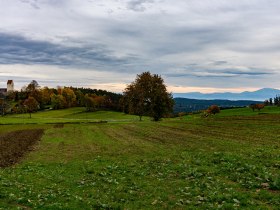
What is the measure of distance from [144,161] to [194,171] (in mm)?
7334

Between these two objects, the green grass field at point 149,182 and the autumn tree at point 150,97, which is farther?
the autumn tree at point 150,97

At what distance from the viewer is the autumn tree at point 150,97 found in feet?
356

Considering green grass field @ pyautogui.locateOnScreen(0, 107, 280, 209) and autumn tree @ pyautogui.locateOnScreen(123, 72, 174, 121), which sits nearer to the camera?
green grass field @ pyautogui.locateOnScreen(0, 107, 280, 209)

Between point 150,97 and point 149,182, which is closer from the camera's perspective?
point 149,182

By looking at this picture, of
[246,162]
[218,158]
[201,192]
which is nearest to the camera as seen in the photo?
[201,192]

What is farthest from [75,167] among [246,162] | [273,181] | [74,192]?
[273,181]

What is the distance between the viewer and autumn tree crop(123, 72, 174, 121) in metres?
108

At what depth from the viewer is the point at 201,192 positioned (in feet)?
56.2

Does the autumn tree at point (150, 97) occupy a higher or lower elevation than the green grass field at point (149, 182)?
higher

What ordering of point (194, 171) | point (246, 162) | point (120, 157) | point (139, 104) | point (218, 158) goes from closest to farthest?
point (194, 171) < point (246, 162) < point (218, 158) < point (120, 157) < point (139, 104)

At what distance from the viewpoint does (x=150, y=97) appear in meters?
109

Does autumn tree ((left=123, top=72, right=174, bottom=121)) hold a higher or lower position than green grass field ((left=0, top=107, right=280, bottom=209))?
higher

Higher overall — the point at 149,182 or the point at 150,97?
the point at 150,97

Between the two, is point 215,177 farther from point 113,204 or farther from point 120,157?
point 120,157
